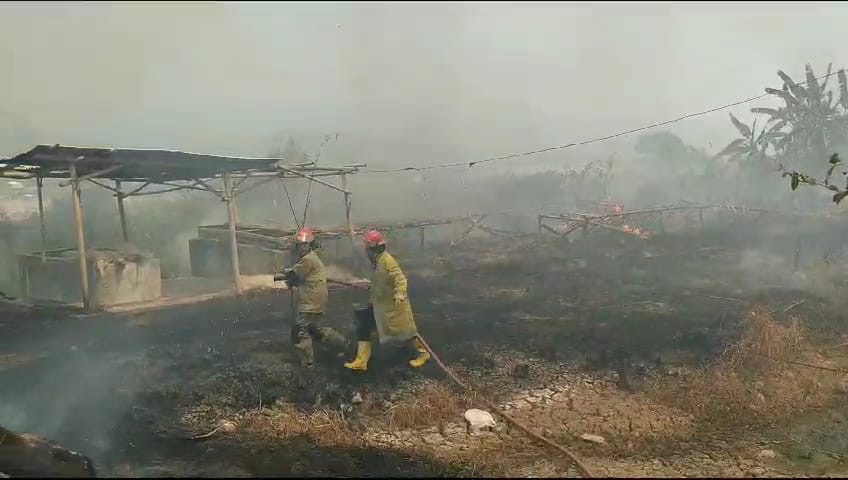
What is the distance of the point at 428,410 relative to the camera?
6336 millimetres

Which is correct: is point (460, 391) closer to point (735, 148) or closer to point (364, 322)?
point (364, 322)

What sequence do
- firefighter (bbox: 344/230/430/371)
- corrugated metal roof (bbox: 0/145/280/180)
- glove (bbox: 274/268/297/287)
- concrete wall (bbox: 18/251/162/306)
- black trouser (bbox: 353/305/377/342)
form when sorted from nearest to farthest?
firefighter (bbox: 344/230/430/371)
black trouser (bbox: 353/305/377/342)
glove (bbox: 274/268/297/287)
corrugated metal roof (bbox: 0/145/280/180)
concrete wall (bbox: 18/251/162/306)

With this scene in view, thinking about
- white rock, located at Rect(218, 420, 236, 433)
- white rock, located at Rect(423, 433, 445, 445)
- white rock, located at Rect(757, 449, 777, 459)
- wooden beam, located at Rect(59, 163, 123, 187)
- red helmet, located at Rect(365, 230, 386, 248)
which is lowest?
white rock, located at Rect(757, 449, 777, 459)

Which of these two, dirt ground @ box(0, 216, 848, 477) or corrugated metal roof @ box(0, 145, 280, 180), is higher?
corrugated metal roof @ box(0, 145, 280, 180)

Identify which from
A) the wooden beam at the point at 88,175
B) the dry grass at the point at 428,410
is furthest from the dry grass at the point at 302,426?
the wooden beam at the point at 88,175

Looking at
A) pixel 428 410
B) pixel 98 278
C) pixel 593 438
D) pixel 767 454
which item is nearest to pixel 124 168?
pixel 98 278

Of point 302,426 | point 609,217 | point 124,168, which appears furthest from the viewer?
point 609,217

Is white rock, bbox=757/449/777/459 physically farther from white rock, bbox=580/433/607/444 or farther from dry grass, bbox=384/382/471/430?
dry grass, bbox=384/382/471/430

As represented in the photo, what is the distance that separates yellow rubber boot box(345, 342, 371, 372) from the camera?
25.1 feet

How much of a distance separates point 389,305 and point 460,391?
4.38ft

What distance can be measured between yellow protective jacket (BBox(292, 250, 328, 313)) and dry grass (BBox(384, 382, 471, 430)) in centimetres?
191

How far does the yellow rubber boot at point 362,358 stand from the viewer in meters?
7.65

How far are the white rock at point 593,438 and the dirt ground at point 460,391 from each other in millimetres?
35

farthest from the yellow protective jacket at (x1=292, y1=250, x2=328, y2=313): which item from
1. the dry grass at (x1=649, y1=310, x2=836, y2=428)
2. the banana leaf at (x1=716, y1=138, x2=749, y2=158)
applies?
the banana leaf at (x1=716, y1=138, x2=749, y2=158)
